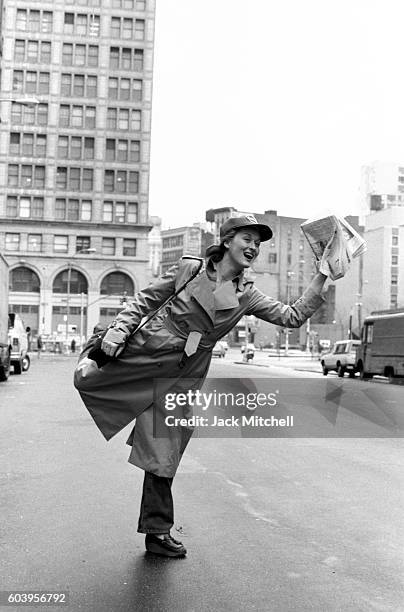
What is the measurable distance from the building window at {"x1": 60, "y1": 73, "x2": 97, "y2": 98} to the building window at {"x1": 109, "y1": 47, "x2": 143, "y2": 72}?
9.54ft

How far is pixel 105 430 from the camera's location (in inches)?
188

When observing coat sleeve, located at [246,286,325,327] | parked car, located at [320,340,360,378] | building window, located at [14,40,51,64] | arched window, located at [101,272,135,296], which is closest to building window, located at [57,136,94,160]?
building window, located at [14,40,51,64]

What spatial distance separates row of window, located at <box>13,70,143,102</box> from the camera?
83.8 m

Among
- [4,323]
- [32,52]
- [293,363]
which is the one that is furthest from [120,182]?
[4,323]

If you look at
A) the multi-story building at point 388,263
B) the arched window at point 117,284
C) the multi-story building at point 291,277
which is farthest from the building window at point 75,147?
the multi-story building at point 388,263

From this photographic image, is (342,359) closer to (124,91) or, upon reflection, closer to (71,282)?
(71,282)

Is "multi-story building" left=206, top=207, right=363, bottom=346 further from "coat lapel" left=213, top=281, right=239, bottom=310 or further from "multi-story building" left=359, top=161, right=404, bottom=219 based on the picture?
"coat lapel" left=213, top=281, right=239, bottom=310

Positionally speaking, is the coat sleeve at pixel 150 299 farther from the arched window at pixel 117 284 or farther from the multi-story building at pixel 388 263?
the multi-story building at pixel 388 263

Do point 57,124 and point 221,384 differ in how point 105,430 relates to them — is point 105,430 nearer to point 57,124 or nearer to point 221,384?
point 221,384

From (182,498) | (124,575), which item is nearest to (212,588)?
(124,575)

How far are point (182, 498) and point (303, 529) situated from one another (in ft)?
4.45

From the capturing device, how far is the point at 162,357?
469cm

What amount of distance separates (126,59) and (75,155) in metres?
12.6

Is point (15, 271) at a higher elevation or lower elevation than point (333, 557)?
higher
